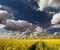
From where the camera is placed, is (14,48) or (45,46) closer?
(14,48)

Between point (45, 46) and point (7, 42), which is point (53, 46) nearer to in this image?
point (45, 46)

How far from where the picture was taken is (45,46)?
544 inches

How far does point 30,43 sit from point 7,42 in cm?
146

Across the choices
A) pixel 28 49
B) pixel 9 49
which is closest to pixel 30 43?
pixel 28 49

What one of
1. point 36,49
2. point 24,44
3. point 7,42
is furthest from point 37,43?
point 7,42

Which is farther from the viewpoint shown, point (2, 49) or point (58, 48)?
point (58, 48)

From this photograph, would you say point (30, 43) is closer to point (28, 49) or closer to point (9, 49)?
point (28, 49)

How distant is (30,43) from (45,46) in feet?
3.97

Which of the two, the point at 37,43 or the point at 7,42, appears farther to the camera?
the point at 37,43

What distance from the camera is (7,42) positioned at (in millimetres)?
12656

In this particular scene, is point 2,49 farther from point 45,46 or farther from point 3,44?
point 45,46

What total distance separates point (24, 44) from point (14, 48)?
0.68 m

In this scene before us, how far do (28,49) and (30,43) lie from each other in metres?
0.39

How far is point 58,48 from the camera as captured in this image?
1387cm
